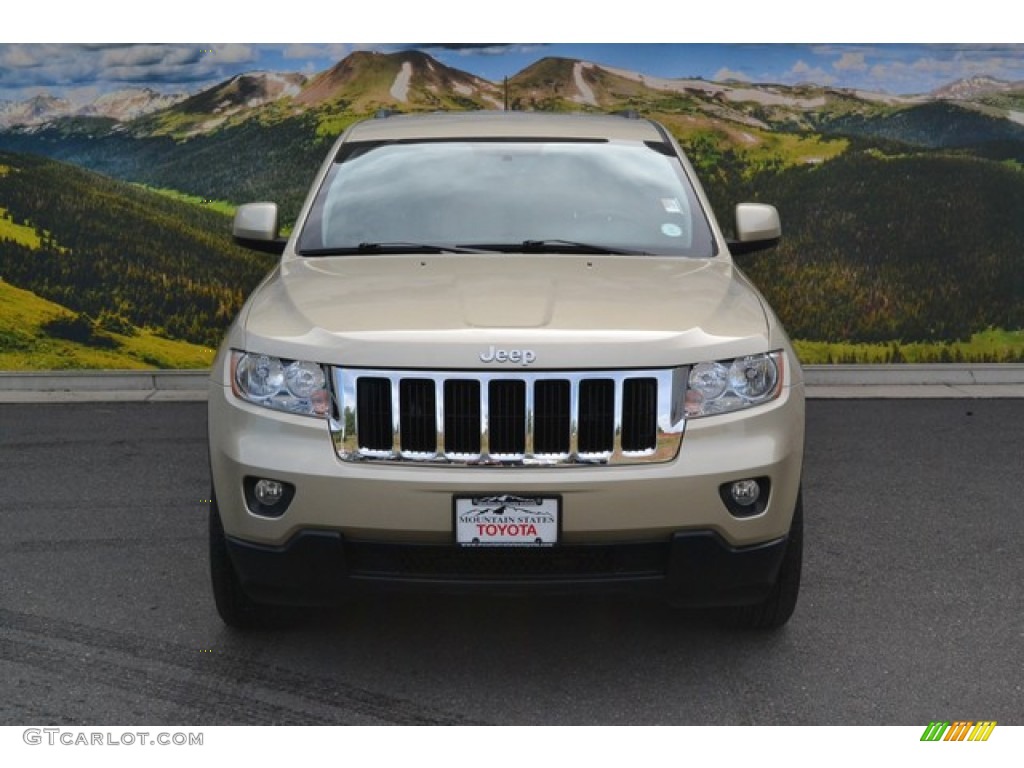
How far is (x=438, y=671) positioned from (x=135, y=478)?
3461 millimetres

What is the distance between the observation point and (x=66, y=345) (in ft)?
35.3

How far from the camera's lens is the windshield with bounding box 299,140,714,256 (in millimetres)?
5492

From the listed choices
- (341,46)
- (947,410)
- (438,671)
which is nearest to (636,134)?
(438,671)

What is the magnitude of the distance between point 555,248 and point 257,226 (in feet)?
4.13

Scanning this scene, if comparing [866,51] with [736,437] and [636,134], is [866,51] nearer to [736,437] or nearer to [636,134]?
[636,134]

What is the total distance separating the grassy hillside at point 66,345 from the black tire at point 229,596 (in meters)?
6.05

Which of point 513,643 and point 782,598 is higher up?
point 782,598

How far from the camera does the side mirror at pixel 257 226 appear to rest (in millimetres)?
5750

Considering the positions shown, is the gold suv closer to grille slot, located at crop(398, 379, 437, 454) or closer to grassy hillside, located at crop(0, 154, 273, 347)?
grille slot, located at crop(398, 379, 437, 454)

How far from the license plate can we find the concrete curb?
6.49 meters

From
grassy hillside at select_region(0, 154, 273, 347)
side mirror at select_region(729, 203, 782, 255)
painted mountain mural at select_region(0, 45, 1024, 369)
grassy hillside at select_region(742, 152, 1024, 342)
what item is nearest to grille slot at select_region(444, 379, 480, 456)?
side mirror at select_region(729, 203, 782, 255)

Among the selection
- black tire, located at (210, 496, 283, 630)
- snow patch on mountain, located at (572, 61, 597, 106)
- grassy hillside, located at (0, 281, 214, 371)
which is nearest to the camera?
black tire, located at (210, 496, 283, 630)

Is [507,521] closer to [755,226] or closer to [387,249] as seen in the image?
[387,249]

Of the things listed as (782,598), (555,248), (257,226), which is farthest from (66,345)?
(782,598)
